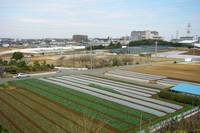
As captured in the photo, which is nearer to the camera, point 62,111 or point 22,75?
point 62,111

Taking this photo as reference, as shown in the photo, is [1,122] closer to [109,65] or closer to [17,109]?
[17,109]

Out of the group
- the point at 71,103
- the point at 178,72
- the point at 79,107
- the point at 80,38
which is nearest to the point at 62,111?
the point at 79,107

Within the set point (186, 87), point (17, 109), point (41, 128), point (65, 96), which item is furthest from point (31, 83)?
point (186, 87)

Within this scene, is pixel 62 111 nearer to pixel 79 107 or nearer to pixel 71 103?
pixel 79 107

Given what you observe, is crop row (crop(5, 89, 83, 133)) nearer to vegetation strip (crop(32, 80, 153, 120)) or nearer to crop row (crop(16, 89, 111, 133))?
crop row (crop(16, 89, 111, 133))

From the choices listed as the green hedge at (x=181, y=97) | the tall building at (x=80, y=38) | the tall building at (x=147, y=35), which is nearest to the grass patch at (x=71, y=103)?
the green hedge at (x=181, y=97)
